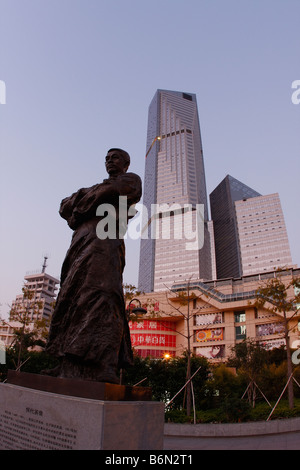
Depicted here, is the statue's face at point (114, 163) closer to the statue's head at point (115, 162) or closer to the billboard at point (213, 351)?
the statue's head at point (115, 162)

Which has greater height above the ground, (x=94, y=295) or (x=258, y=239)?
(x=258, y=239)

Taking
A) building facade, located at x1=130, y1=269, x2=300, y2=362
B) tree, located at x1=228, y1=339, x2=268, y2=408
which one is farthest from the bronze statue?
building facade, located at x1=130, y1=269, x2=300, y2=362

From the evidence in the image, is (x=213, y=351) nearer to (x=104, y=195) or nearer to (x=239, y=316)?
(x=239, y=316)

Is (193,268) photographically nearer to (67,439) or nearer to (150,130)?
(150,130)

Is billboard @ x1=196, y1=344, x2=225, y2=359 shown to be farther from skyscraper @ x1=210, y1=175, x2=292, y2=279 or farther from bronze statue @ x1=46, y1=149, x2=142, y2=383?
skyscraper @ x1=210, y1=175, x2=292, y2=279

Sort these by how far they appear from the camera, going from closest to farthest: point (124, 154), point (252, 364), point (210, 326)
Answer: point (124, 154) < point (252, 364) < point (210, 326)

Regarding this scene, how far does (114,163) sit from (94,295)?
1.91 m

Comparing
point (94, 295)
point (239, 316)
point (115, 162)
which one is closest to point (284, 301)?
point (115, 162)

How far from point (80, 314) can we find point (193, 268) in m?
105

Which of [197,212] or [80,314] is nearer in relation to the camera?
[80,314]

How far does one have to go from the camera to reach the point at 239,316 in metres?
47.8

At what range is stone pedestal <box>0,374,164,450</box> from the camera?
7.97 feet
